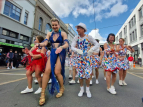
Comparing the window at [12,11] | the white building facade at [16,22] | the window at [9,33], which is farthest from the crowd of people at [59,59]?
the window at [12,11]

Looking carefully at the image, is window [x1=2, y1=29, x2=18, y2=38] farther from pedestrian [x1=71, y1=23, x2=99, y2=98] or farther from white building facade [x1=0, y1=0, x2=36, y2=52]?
pedestrian [x1=71, y1=23, x2=99, y2=98]

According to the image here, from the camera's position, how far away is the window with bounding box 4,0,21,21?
12049 millimetres

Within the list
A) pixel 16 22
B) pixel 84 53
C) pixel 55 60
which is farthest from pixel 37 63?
pixel 16 22

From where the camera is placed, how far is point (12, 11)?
13094 millimetres

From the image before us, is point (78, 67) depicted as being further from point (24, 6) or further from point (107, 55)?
point (24, 6)

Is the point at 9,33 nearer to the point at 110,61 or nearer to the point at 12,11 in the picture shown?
the point at 12,11

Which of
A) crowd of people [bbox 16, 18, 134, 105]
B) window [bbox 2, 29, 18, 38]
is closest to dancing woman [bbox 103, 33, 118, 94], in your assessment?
crowd of people [bbox 16, 18, 134, 105]

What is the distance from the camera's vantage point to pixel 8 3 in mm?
12180

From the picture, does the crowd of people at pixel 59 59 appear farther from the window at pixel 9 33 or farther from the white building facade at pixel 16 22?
the window at pixel 9 33

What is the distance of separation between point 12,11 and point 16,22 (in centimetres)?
147

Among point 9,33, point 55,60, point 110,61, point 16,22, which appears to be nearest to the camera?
point 55,60

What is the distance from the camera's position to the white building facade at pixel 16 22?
459 inches

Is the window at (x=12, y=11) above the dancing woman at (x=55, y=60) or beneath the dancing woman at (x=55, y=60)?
above

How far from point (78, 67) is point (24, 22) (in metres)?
16.1
